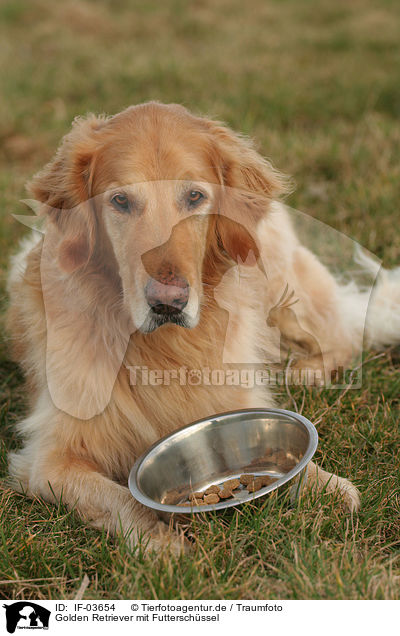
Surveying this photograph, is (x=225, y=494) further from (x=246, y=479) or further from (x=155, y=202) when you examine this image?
(x=155, y=202)

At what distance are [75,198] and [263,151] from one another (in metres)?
2.27

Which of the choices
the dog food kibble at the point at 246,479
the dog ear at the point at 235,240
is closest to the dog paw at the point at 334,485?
the dog food kibble at the point at 246,479

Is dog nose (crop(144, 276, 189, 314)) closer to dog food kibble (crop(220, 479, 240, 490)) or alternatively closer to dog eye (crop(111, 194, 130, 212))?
dog eye (crop(111, 194, 130, 212))

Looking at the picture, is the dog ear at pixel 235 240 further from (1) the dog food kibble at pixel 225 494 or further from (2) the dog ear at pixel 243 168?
(1) the dog food kibble at pixel 225 494

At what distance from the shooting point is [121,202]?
2.52 metres

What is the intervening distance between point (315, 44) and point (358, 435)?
22.6ft

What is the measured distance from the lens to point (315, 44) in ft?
28.3

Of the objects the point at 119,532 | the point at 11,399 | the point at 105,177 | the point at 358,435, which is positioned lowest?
the point at 11,399

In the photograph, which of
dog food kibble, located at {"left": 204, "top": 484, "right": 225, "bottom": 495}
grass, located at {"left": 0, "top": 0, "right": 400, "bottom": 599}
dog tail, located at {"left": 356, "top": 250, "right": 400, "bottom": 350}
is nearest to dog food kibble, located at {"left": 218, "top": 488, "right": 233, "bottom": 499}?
dog food kibble, located at {"left": 204, "top": 484, "right": 225, "bottom": 495}

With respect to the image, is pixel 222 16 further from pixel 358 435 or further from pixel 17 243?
pixel 358 435

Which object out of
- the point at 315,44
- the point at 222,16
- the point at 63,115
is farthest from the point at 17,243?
the point at 222,16

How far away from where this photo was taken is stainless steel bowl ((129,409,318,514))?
8.77 feet
